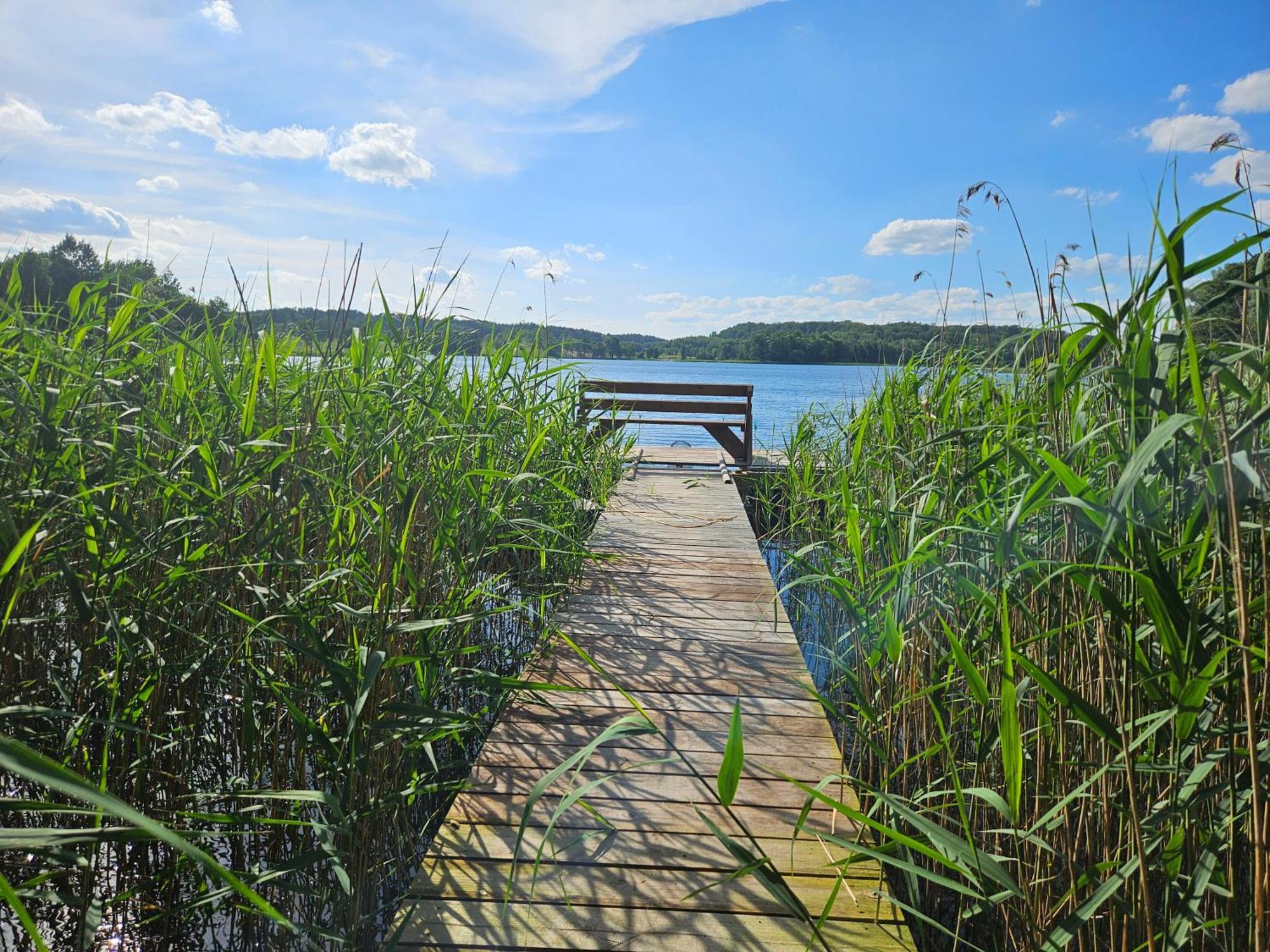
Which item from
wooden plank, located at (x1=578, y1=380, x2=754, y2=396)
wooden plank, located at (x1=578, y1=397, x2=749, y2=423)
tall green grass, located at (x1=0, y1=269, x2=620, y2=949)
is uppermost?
wooden plank, located at (x1=578, y1=380, x2=754, y2=396)

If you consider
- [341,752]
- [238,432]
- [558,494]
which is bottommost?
[341,752]

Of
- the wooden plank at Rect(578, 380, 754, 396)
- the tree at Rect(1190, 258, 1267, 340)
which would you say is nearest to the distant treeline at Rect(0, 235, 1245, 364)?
the tree at Rect(1190, 258, 1267, 340)

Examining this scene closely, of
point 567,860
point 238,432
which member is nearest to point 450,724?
point 567,860

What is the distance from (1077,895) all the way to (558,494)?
7.99 ft

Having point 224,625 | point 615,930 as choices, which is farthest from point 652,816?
point 224,625

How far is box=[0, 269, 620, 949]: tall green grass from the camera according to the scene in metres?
1.55

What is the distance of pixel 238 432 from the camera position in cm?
196

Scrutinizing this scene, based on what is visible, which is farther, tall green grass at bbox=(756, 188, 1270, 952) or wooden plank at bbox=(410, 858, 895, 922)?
wooden plank at bbox=(410, 858, 895, 922)

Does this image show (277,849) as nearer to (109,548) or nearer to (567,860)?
(567,860)

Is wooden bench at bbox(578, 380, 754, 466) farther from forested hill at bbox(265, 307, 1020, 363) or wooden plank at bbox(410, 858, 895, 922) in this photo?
wooden plank at bbox(410, 858, 895, 922)

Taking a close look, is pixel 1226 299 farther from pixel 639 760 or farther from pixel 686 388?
pixel 686 388

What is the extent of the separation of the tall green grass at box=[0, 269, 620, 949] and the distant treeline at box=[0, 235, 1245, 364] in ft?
1.20

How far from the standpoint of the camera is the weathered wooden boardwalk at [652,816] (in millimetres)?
1451

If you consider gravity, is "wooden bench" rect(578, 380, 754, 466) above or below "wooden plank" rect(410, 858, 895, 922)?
above
